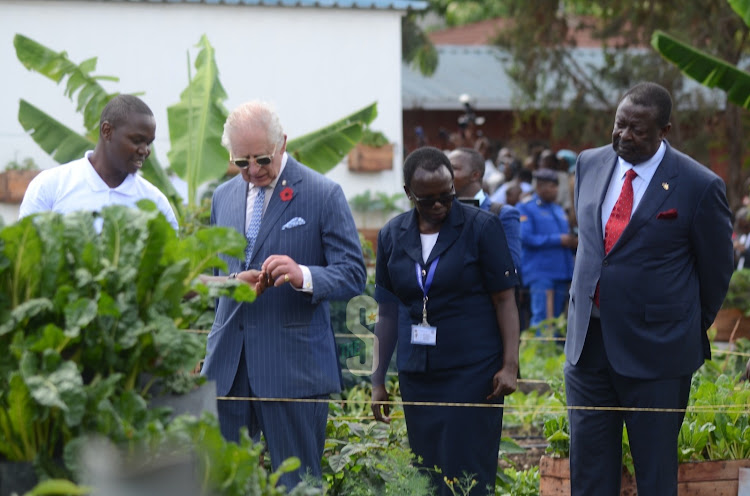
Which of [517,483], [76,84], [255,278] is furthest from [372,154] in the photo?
[255,278]

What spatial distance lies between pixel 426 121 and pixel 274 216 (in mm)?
18211

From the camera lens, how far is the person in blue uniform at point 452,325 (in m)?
5.49

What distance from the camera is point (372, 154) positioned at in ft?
49.6

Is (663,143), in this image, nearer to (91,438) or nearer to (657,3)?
(91,438)

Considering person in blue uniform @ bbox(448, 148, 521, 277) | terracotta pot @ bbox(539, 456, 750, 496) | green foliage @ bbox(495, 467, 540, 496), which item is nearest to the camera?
terracotta pot @ bbox(539, 456, 750, 496)

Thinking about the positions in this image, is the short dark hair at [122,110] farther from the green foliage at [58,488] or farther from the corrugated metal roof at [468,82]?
the corrugated metal roof at [468,82]

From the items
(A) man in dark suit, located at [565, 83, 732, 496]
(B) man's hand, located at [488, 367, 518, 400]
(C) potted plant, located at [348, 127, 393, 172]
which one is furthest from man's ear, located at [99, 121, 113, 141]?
(C) potted plant, located at [348, 127, 393, 172]

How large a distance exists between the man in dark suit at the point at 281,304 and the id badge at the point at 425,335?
39cm

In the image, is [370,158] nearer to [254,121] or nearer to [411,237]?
[411,237]

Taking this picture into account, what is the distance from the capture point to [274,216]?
5293mm

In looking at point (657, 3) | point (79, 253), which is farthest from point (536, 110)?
point (79, 253)

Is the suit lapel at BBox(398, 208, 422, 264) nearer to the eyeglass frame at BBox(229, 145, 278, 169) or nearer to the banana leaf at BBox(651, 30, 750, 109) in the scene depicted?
the eyeglass frame at BBox(229, 145, 278, 169)

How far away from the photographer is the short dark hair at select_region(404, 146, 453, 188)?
5480 mm

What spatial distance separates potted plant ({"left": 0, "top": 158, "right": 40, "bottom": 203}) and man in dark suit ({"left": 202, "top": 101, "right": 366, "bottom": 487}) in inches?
355
